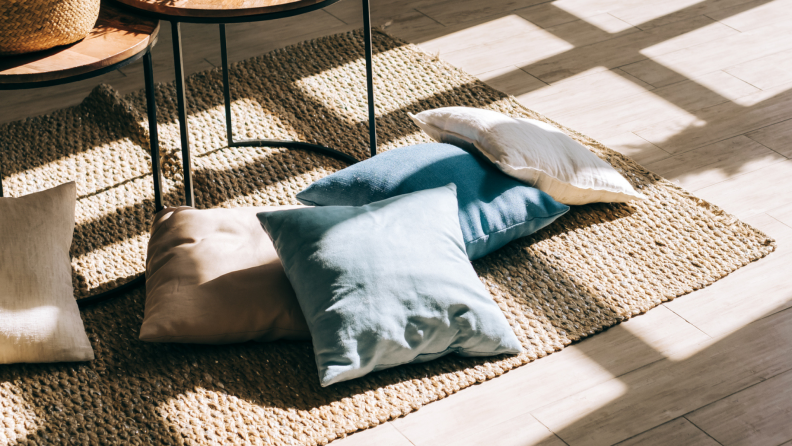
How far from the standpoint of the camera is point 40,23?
4.49ft

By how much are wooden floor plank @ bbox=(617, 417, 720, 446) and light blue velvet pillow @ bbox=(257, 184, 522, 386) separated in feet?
0.94

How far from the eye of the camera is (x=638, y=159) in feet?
7.24

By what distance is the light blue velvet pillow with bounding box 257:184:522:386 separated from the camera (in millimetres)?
1437

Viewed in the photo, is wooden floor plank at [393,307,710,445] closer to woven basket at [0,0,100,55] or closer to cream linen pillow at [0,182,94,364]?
cream linen pillow at [0,182,94,364]

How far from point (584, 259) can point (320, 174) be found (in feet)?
2.33

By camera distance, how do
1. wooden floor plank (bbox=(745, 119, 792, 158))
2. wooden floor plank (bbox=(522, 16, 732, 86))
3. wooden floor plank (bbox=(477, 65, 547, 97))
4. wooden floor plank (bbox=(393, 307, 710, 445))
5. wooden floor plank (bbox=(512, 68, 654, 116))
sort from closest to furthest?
wooden floor plank (bbox=(393, 307, 710, 445)), wooden floor plank (bbox=(745, 119, 792, 158)), wooden floor plank (bbox=(512, 68, 654, 116)), wooden floor plank (bbox=(477, 65, 547, 97)), wooden floor plank (bbox=(522, 16, 732, 86))

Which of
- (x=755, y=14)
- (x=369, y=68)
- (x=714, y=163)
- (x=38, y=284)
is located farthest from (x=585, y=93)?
(x=38, y=284)

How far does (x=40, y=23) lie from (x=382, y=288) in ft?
2.42

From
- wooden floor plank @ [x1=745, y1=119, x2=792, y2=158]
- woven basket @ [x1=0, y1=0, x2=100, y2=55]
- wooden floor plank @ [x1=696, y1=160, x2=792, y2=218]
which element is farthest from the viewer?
wooden floor plank @ [x1=745, y1=119, x2=792, y2=158]

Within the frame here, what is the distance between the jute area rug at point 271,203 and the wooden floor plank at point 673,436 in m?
0.25

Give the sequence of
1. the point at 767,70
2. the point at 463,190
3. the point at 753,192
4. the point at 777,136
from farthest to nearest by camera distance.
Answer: the point at 767,70 < the point at 777,136 < the point at 753,192 < the point at 463,190

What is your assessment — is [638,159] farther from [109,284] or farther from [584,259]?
[109,284]

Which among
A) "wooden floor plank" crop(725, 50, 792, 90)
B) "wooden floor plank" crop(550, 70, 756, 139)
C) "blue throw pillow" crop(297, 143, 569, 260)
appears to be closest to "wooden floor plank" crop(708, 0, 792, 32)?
"wooden floor plank" crop(725, 50, 792, 90)

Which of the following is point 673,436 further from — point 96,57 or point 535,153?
point 96,57
